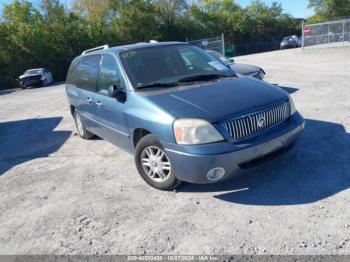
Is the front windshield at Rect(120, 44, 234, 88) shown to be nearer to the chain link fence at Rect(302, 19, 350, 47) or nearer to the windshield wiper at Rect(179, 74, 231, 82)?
the windshield wiper at Rect(179, 74, 231, 82)

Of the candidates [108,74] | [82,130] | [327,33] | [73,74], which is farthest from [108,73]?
[327,33]

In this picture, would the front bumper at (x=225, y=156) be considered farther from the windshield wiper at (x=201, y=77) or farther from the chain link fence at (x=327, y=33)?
the chain link fence at (x=327, y=33)

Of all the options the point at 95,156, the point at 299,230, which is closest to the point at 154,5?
the point at 95,156

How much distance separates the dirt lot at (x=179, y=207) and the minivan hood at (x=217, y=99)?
967 millimetres

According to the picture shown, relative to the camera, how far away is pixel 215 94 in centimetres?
448

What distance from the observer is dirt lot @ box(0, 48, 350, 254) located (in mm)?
3500

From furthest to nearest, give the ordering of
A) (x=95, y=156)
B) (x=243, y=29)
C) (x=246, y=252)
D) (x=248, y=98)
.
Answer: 1. (x=243, y=29)
2. (x=95, y=156)
3. (x=248, y=98)
4. (x=246, y=252)

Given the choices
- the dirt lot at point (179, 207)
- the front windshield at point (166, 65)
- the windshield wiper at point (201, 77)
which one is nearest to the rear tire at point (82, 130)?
the dirt lot at point (179, 207)

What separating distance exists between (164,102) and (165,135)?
17.3 inches

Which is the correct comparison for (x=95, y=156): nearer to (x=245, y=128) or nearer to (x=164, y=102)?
(x=164, y=102)

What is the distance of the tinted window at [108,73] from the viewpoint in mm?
→ 5215

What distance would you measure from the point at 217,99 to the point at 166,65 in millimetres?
1268

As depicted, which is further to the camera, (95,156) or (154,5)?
(154,5)

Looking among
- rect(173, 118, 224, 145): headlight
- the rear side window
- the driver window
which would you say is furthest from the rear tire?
rect(173, 118, 224, 145): headlight
